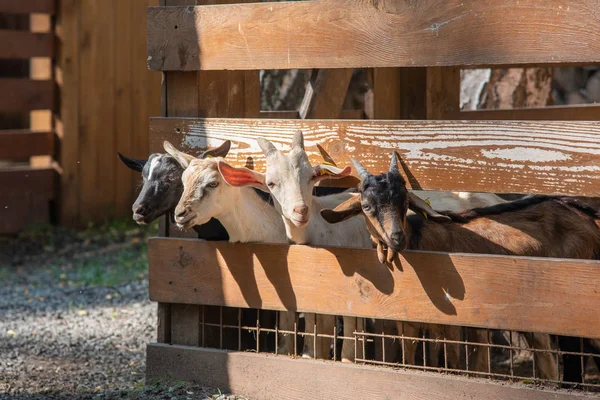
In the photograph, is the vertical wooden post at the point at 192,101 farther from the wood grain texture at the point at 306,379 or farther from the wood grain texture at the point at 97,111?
the wood grain texture at the point at 97,111

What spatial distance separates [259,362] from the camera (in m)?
4.49

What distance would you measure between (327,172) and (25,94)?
6.39 metres

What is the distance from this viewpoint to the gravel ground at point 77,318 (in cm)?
492

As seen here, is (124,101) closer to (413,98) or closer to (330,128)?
(413,98)

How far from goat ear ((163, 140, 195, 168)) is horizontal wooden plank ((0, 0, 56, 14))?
231 inches

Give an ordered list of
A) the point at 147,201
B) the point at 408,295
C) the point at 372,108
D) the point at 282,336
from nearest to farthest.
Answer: the point at 408,295
the point at 147,201
the point at 282,336
the point at 372,108

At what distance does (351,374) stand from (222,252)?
89cm

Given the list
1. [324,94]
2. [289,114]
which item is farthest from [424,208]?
[289,114]

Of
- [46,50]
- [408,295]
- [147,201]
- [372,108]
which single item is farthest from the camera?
[46,50]

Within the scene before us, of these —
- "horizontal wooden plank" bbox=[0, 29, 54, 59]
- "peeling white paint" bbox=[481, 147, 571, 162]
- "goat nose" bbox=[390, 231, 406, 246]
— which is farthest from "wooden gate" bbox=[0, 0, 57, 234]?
"peeling white paint" bbox=[481, 147, 571, 162]

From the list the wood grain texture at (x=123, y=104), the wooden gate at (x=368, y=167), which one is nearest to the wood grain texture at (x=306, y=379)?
the wooden gate at (x=368, y=167)

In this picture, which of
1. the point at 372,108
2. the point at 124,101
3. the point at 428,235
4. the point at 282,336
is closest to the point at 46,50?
the point at 124,101

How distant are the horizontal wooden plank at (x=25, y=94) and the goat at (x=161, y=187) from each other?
5.52 metres

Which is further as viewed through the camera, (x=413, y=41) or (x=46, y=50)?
(x=46, y=50)
